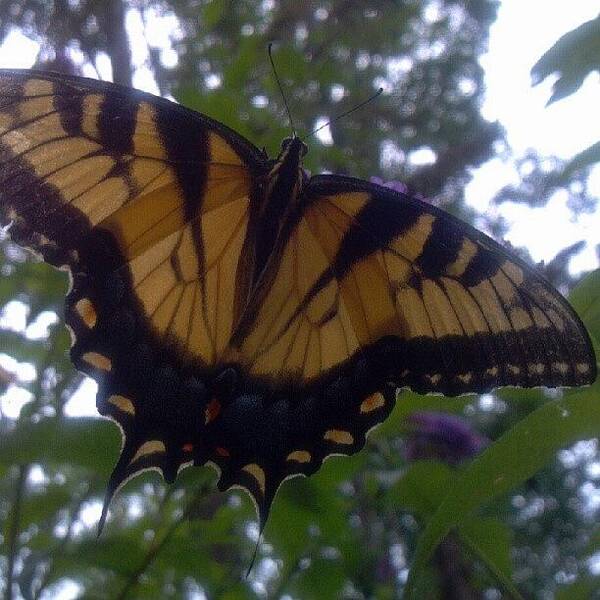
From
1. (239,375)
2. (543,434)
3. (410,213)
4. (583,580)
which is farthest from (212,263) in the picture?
(583,580)

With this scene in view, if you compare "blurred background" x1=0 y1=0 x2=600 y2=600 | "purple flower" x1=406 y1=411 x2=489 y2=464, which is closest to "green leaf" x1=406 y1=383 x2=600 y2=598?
"blurred background" x1=0 y1=0 x2=600 y2=600

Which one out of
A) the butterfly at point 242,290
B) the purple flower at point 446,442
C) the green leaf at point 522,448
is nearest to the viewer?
the green leaf at point 522,448

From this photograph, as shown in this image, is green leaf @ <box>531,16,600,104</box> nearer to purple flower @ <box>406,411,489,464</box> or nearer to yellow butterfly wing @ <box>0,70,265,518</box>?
yellow butterfly wing @ <box>0,70,265,518</box>

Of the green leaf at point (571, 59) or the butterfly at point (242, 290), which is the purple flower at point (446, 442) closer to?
the butterfly at point (242, 290)

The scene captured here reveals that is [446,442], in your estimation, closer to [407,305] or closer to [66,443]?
[407,305]

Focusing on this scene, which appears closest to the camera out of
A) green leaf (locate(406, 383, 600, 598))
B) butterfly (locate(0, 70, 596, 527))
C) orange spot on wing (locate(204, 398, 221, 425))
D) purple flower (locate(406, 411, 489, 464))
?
green leaf (locate(406, 383, 600, 598))

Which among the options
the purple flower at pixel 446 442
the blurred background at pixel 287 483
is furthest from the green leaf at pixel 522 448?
the purple flower at pixel 446 442
